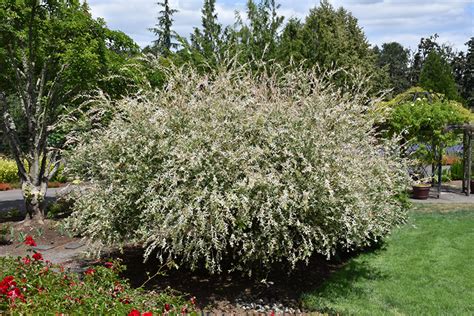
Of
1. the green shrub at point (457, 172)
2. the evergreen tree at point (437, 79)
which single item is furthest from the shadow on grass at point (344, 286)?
the evergreen tree at point (437, 79)

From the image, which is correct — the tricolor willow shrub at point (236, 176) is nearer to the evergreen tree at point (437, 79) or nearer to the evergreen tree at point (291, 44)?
the evergreen tree at point (291, 44)

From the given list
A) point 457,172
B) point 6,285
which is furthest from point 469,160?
point 6,285

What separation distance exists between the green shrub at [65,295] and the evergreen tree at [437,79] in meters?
25.2

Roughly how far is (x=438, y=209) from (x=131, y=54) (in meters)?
7.72

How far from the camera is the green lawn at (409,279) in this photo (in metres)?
5.33

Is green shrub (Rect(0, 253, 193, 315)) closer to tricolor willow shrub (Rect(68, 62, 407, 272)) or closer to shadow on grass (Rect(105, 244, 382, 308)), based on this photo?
tricolor willow shrub (Rect(68, 62, 407, 272))

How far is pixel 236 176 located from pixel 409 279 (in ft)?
9.24

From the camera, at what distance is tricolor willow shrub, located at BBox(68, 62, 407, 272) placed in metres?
5.11

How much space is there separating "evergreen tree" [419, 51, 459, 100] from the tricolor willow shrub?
74.7 ft

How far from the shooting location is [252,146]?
5387 millimetres

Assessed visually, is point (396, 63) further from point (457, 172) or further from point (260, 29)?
point (260, 29)

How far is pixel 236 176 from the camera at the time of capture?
522 centimetres

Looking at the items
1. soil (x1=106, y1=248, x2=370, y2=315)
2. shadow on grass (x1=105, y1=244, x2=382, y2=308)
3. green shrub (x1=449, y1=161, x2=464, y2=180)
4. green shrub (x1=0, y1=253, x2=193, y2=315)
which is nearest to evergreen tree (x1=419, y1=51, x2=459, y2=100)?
green shrub (x1=449, y1=161, x2=464, y2=180)

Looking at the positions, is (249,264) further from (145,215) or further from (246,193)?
(145,215)
